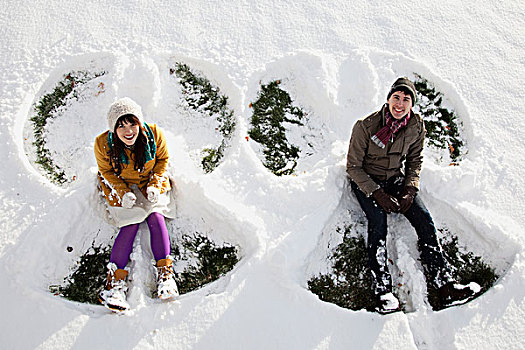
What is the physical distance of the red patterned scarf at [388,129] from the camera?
2773mm

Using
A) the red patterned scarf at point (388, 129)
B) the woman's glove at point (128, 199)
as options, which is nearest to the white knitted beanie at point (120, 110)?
the woman's glove at point (128, 199)

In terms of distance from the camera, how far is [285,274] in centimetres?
279

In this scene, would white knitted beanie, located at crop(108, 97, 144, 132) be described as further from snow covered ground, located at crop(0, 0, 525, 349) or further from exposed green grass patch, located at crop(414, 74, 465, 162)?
exposed green grass patch, located at crop(414, 74, 465, 162)

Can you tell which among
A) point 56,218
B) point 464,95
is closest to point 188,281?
point 56,218

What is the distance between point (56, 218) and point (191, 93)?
55.3 inches

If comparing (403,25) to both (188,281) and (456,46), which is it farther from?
(188,281)

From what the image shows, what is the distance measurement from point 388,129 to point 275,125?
3.22 ft

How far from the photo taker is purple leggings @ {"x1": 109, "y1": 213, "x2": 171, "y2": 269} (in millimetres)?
2783

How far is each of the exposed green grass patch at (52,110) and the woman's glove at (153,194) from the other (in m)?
0.78

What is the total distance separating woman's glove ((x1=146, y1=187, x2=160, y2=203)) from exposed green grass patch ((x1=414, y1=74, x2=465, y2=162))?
80.9 inches

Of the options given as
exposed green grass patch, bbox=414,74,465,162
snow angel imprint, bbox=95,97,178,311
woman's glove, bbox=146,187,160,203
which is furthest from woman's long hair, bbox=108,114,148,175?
exposed green grass patch, bbox=414,74,465,162

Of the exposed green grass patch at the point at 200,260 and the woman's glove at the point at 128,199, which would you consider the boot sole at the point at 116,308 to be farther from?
the woman's glove at the point at 128,199

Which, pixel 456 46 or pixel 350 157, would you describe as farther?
pixel 456 46

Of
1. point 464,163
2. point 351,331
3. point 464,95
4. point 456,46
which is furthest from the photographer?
point 456,46
